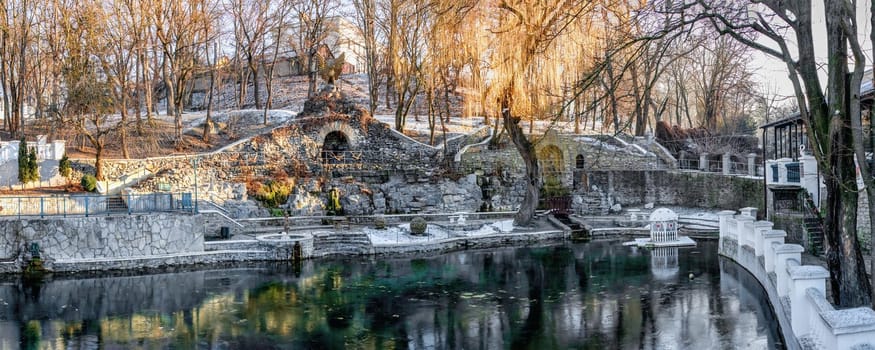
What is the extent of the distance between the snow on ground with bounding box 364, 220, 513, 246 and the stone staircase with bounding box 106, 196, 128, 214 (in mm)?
7581

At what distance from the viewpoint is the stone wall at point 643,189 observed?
31375 mm

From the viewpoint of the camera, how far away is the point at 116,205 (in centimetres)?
2175

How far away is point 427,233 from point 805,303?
16513 mm

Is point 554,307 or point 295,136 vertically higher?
point 295,136

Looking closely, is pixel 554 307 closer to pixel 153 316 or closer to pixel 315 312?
pixel 315 312

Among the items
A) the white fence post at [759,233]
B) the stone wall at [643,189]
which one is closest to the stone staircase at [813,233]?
the white fence post at [759,233]

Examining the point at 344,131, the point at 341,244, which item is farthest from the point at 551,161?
the point at 341,244

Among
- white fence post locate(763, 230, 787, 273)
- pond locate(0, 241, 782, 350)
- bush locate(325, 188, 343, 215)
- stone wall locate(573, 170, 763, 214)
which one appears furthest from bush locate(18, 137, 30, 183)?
white fence post locate(763, 230, 787, 273)

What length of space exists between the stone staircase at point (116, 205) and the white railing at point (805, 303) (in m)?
17.0

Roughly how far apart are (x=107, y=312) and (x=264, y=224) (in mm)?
10425

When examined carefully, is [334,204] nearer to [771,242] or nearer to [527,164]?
[527,164]

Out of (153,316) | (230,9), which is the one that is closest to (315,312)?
(153,316)

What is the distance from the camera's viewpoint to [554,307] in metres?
14.5

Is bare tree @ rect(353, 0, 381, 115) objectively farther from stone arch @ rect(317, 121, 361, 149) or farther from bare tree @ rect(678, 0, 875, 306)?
bare tree @ rect(678, 0, 875, 306)
